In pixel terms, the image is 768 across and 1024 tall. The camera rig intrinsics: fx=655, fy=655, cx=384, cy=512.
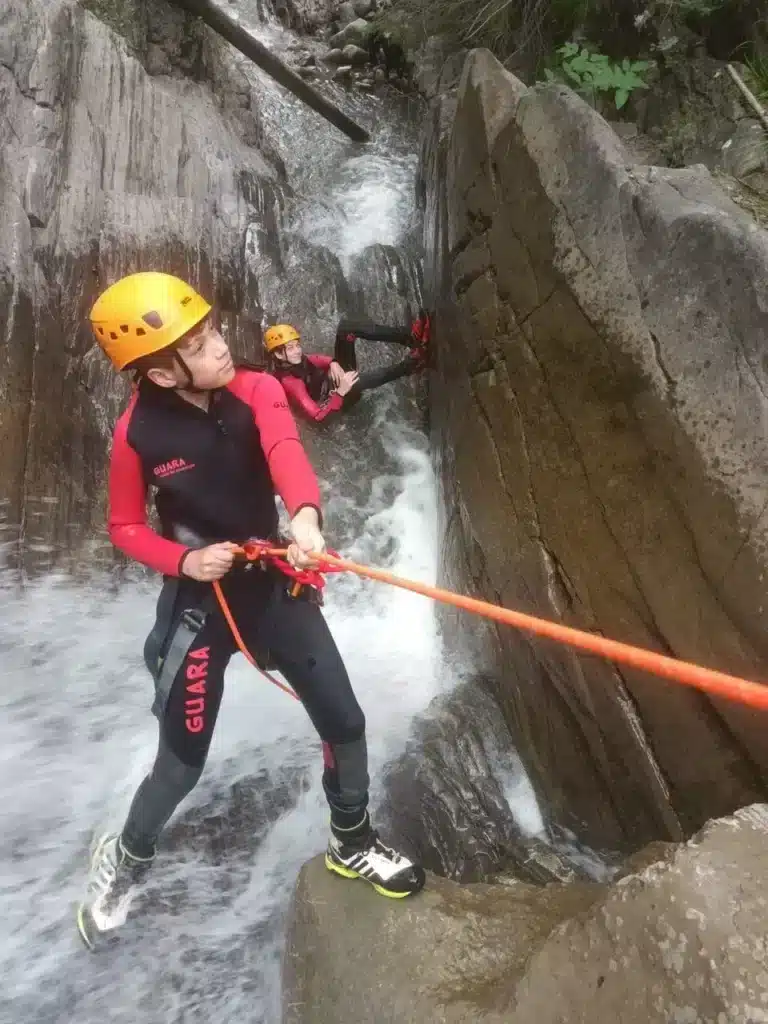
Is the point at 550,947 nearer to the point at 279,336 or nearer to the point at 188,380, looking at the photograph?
the point at 188,380

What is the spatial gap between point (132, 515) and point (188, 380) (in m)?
0.58

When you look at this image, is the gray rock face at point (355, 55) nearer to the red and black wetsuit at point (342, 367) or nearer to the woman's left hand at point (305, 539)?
the red and black wetsuit at point (342, 367)

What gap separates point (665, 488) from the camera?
2.61 meters

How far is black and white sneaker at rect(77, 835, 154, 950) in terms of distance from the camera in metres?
2.84

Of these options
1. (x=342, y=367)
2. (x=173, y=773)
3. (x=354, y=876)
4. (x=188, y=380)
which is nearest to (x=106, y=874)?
(x=173, y=773)

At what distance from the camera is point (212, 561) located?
7.38ft

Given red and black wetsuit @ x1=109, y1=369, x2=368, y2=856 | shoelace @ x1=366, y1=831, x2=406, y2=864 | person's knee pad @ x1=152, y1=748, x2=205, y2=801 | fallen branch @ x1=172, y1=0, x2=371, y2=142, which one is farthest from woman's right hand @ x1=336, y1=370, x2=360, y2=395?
fallen branch @ x1=172, y1=0, x2=371, y2=142

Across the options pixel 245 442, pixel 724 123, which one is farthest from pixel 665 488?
pixel 724 123

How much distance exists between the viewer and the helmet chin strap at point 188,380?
7.36 feet

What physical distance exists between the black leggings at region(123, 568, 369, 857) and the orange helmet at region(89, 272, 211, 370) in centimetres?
89

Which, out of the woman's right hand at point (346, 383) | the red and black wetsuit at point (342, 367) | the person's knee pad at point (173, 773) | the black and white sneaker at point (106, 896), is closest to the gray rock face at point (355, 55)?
the red and black wetsuit at point (342, 367)

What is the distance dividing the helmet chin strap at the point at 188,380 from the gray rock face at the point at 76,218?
2900mm

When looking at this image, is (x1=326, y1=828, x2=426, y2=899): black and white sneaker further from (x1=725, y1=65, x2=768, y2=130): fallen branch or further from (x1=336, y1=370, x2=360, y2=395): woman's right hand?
(x1=725, y1=65, x2=768, y2=130): fallen branch

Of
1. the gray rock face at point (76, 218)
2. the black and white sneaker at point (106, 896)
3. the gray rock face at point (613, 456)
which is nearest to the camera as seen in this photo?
the gray rock face at point (613, 456)
